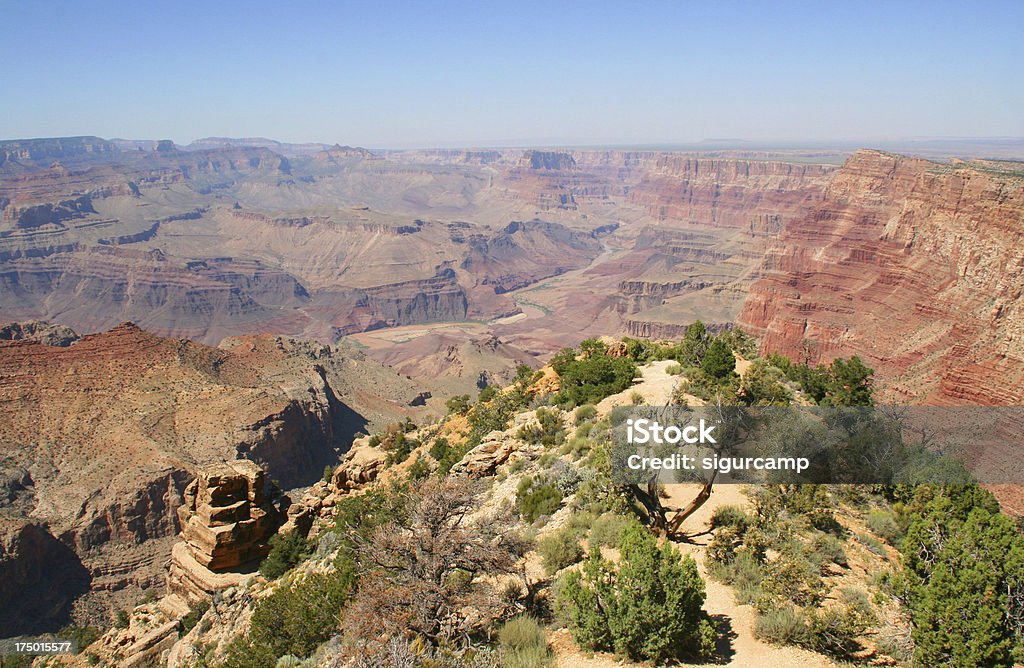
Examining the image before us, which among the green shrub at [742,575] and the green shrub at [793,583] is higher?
the green shrub at [793,583]

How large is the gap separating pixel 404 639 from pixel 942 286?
5522 centimetres

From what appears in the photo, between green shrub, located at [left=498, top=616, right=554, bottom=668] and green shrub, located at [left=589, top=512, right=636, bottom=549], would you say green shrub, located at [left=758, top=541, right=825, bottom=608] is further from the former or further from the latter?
green shrub, located at [left=498, top=616, right=554, bottom=668]

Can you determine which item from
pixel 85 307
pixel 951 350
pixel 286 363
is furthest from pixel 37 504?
pixel 85 307

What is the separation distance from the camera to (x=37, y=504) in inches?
1545

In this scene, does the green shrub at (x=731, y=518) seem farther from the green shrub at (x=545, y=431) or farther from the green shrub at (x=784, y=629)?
the green shrub at (x=545, y=431)

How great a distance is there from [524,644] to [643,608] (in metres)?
2.38

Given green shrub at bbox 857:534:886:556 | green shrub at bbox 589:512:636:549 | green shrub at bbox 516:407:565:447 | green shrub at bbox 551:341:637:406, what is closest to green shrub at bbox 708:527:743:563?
green shrub at bbox 589:512:636:549

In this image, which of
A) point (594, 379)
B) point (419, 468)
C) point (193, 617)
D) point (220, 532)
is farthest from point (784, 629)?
point (193, 617)

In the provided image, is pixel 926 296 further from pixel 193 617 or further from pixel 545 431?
pixel 193 617

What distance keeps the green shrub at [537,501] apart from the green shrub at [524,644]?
16.6ft

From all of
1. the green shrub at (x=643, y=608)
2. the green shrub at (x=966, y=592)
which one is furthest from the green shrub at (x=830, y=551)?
the green shrub at (x=643, y=608)

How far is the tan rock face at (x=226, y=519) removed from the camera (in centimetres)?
2455

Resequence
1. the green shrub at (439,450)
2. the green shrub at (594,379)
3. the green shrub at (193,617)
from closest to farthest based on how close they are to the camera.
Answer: the green shrub at (193,617) → the green shrub at (594,379) → the green shrub at (439,450)

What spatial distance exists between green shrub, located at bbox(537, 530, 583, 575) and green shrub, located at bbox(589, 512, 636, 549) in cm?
46
